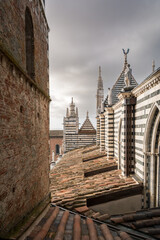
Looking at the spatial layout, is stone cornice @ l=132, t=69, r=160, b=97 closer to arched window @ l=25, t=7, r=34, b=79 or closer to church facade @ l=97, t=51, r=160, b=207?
church facade @ l=97, t=51, r=160, b=207

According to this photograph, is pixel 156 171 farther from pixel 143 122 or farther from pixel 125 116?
pixel 125 116

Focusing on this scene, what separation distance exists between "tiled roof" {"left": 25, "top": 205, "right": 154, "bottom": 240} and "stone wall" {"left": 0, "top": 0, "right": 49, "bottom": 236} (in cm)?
54

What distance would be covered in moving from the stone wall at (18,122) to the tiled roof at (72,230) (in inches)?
21.2

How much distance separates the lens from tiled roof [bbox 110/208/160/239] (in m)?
4.12

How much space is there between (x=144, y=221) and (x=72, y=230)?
2267 millimetres

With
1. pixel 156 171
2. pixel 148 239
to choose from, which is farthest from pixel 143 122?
pixel 148 239

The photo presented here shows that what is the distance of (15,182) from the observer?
10.9ft

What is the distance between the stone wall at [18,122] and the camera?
2859 millimetres

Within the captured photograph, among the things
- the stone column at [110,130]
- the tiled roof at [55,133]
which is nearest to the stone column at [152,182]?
the stone column at [110,130]

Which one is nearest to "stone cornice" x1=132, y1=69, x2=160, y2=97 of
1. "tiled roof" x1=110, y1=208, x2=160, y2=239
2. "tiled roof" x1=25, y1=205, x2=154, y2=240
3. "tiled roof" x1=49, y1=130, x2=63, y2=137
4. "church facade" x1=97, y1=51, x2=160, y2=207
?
"church facade" x1=97, y1=51, x2=160, y2=207

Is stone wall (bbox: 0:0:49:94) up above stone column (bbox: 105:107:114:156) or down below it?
above

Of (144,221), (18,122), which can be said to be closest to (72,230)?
(144,221)

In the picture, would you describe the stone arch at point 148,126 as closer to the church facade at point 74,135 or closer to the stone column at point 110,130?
the stone column at point 110,130

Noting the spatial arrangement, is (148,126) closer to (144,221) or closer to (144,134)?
(144,134)
